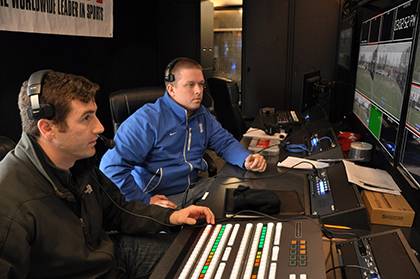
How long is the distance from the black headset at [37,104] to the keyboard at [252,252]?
0.48 m

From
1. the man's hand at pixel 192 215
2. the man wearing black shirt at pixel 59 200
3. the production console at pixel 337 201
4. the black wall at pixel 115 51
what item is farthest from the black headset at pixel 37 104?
the black wall at pixel 115 51

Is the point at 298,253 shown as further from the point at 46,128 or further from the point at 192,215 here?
the point at 46,128

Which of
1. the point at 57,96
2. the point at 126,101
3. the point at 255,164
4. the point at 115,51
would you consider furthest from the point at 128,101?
A: the point at 115,51

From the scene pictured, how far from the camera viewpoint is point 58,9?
2408 millimetres

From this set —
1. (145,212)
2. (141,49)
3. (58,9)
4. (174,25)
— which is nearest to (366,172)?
(145,212)

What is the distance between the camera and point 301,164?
1.76 m

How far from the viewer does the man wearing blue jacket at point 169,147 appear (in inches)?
67.3

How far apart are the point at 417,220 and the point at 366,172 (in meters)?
0.34

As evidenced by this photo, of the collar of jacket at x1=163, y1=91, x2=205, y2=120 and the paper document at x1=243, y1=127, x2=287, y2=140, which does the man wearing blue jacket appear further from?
the paper document at x1=243, y1=127, x2=287, y2=140

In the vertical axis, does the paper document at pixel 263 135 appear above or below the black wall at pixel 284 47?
below

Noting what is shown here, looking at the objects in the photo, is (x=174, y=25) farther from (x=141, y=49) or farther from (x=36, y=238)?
(x=36, y=238)

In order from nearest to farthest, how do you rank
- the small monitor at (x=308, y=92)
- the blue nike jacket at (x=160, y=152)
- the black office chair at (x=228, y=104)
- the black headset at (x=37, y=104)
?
the black headset at (x=37, y=104), the blue nike jacket at (x=160, y=152), the small monitor at (x=308, y=92), the black office chair at (x=228, y=104)

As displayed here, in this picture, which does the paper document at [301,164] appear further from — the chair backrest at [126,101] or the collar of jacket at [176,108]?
the chair backrest at [126,101]

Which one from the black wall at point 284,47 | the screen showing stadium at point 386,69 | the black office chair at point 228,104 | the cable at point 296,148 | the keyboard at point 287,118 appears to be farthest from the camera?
the black wall at point 284,47
